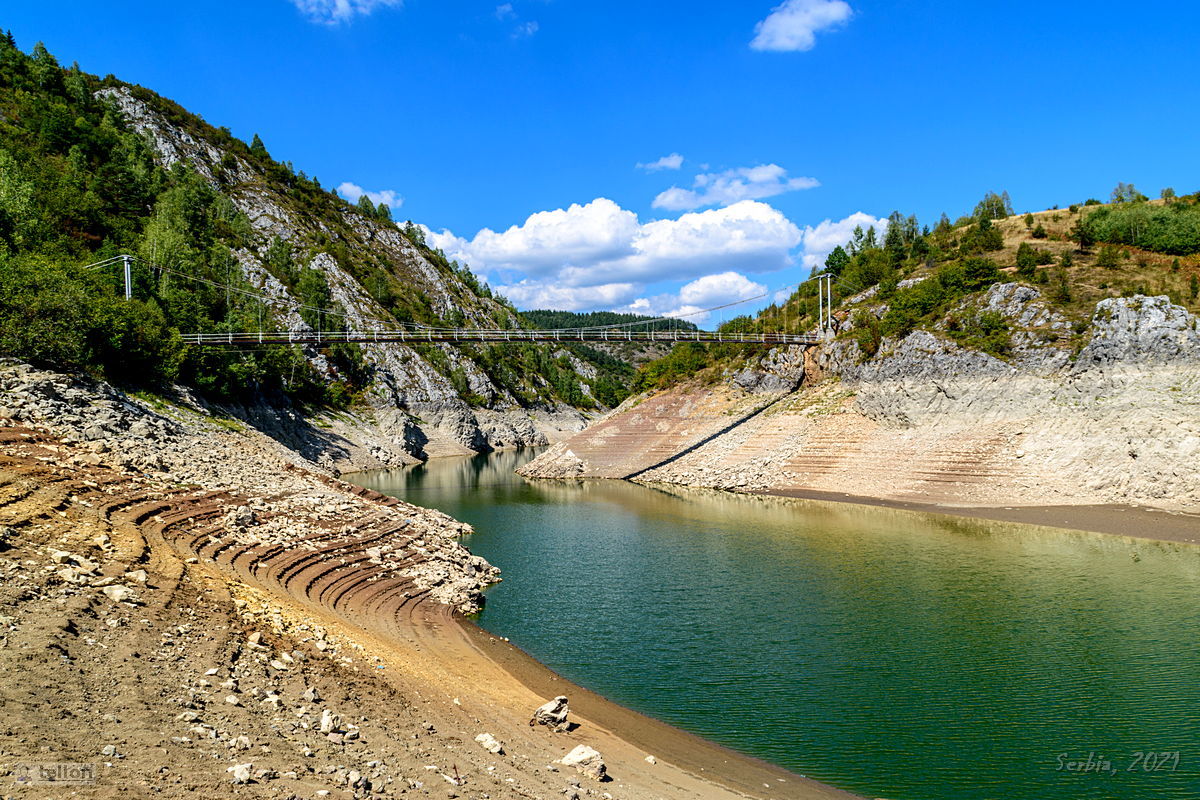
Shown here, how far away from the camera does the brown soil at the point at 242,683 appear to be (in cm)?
866

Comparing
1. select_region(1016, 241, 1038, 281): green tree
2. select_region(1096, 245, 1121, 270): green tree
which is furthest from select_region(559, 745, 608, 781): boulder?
select_region(1096, 245, 1121, 270): green tree

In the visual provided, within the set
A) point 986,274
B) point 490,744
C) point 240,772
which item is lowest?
point 490,744

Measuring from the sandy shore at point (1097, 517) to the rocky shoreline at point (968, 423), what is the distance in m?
0.97

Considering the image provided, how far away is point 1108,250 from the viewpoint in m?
56.1

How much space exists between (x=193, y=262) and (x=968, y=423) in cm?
8505

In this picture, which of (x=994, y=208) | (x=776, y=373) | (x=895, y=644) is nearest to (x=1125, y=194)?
(x=994, y=208)

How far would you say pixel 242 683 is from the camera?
11.6 m

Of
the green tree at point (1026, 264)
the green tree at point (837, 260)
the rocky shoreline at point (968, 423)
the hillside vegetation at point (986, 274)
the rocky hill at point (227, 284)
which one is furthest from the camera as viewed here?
the green tree at point (837, 260)

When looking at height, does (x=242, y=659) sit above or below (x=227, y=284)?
below

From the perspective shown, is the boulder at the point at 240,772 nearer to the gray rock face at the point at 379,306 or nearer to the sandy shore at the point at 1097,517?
the sandy shore at the point at 1097,517

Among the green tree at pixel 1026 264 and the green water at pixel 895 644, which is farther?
the green tree at pixel 1026 264

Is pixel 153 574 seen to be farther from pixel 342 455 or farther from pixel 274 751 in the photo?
pixel 342 455

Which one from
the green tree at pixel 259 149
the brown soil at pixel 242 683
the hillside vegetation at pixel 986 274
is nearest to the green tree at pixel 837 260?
the hillside vegetation at pixel 986 274
